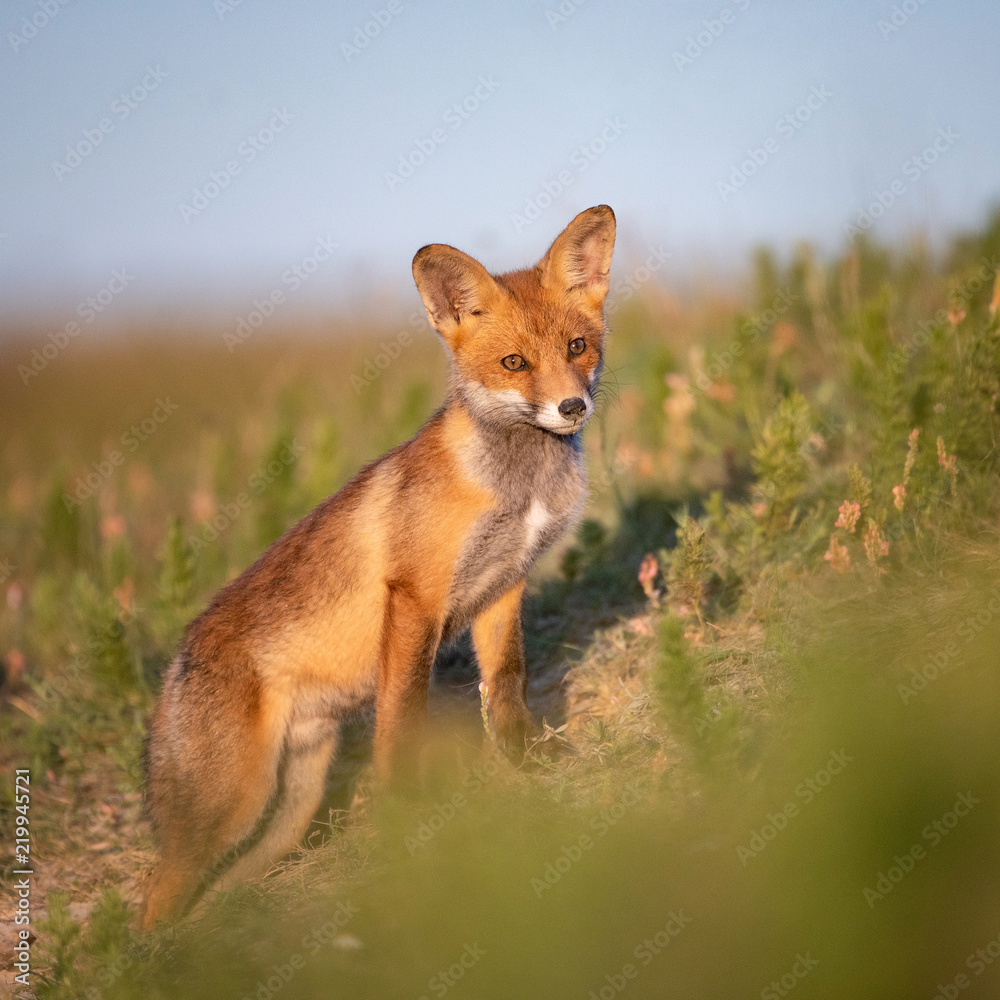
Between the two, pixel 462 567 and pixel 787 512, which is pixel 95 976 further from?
pixel 787 512

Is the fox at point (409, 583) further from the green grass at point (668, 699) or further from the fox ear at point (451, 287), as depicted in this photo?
the green grass at point (668, 699)

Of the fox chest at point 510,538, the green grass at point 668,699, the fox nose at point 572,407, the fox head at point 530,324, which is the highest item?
the fox head at point 530,324

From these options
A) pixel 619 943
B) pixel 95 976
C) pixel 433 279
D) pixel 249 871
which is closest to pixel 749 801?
pixel 619 943

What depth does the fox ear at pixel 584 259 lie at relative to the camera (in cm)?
412

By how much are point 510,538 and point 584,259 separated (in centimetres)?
133

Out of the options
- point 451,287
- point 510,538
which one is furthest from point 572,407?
point 451,287

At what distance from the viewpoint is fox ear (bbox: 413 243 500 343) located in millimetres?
3918

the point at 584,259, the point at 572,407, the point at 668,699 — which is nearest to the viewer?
A: the point at 668,699

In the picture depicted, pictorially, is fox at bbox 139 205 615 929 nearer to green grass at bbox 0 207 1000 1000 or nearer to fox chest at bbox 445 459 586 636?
fox chest at bbox 445 459 586 636

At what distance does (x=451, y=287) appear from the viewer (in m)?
4.07

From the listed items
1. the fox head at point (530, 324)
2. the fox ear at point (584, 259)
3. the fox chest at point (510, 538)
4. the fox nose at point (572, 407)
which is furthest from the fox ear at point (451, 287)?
the fox chest at point (510, 538)

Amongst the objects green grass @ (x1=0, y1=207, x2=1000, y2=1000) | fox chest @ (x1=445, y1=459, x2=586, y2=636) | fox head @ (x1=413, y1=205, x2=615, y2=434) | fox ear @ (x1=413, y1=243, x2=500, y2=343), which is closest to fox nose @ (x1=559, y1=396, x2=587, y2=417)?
fox head @ (x1=413, y1=205, x2=615, y2=434)

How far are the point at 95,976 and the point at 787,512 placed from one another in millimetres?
4122

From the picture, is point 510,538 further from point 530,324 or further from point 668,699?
point 668,699
